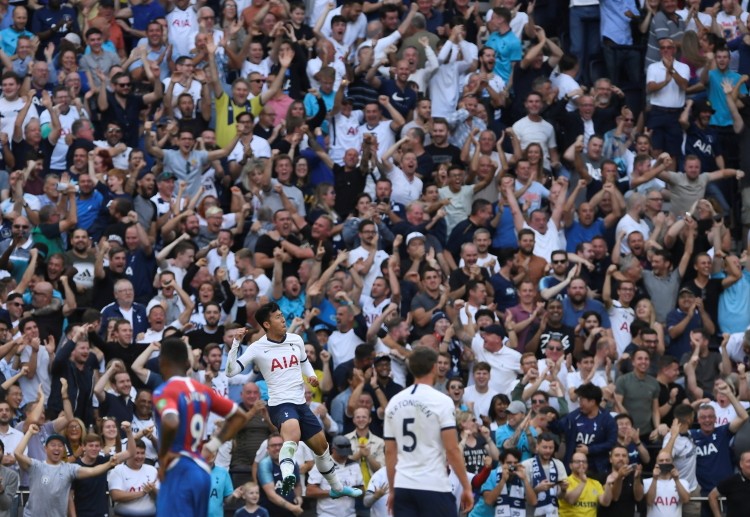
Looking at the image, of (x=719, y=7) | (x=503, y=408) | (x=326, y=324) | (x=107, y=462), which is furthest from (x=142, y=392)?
(x=719, y=7)

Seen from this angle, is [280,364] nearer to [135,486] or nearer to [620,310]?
[135,486]

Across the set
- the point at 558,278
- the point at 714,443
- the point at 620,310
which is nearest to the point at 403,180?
the point at 558,278

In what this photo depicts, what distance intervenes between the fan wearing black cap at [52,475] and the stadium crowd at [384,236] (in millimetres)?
48

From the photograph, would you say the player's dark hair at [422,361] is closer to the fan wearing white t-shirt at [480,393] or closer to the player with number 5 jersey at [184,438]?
the player with number 5 jersey at [184,438]

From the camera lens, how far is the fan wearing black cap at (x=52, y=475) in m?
20.2

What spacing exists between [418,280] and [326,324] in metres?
1.50

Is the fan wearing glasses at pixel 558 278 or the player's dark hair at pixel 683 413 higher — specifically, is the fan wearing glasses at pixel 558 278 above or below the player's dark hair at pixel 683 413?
above

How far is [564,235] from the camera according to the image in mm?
25672

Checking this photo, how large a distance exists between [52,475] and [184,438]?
6867 millimetres

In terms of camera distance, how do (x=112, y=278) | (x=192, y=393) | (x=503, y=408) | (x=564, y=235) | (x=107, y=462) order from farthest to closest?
(x=564, y=235) < (x=112, y=278) < (x=503, y=408) < (x=107, y=462) < (x=192, y=393)

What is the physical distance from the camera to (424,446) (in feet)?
48.9

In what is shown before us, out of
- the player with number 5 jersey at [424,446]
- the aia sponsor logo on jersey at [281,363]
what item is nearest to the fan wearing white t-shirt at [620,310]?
the aia sponsor logo on jersey at [281,363]

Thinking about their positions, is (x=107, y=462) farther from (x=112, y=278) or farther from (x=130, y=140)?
(x=130, y=140)

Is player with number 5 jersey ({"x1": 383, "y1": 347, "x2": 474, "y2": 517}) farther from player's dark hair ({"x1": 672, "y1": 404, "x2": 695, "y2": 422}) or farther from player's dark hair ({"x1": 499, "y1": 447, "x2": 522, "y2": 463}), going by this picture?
player's dark hair ({"x1": 672, "y1": 404, "x2": 695, "y2": 422})
